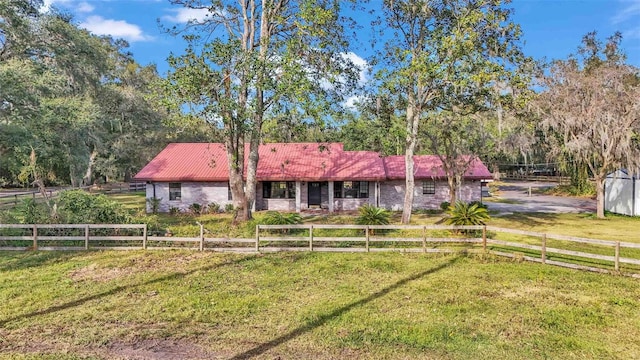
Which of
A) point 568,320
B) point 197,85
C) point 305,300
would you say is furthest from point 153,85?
point 568,320

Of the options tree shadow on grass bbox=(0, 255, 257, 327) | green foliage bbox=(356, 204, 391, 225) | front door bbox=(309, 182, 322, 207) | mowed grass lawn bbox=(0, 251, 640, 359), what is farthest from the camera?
front door bbox=(309, 182, 322, 207)

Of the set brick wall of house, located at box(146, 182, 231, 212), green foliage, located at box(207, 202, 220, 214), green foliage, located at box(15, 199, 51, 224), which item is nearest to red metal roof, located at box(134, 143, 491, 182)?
brick wall of house, located at box(146, 182, 231, 212)

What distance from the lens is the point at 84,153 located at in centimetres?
2217

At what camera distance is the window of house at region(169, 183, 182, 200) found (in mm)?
24688

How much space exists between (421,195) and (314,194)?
7137mm

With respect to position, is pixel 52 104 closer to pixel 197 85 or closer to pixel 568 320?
pixel 197 85

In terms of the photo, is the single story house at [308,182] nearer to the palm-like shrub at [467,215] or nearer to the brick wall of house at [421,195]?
the brick wall of house at [421,195]

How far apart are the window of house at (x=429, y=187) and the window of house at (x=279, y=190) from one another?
341 inches

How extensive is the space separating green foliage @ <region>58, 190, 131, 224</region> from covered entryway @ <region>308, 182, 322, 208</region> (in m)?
12.5

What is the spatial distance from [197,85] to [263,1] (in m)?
5.91

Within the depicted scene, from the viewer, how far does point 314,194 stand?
83.6ft

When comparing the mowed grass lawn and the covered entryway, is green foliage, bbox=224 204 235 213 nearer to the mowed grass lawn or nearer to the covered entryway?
the covered entryway

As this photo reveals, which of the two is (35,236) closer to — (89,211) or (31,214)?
(89,211)

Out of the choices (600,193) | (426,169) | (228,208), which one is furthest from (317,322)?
(600,193)
